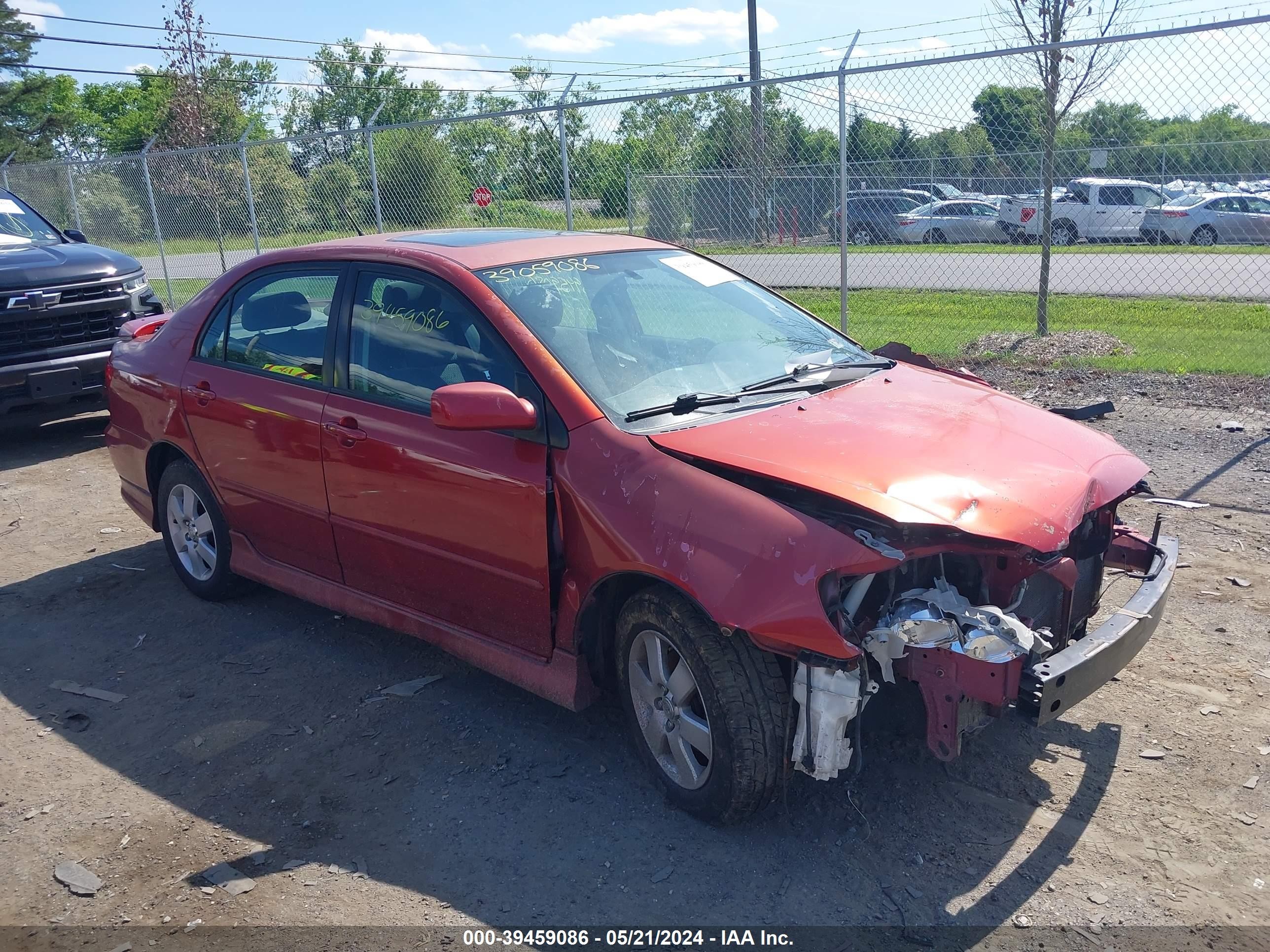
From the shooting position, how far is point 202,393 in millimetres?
4980

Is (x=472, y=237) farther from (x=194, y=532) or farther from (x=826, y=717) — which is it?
(x=826, y=717)

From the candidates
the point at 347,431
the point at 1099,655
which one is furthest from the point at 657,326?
the point at 1099,655

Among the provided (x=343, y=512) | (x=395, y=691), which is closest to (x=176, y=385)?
(x=343, y=512)

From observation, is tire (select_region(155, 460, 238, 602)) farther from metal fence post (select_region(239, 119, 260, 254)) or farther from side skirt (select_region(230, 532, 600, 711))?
metal fence post (select_region(239, 119, 260, 254))

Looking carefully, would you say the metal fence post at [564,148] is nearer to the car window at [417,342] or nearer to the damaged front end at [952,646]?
the car window at [417,342]

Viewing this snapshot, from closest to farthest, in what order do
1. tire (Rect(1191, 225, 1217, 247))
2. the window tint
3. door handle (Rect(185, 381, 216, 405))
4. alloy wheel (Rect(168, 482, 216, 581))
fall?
door handle (Rect(185, 381, 216, 405)) → the window tint → alloy wheel (Rect(168, 482, 216, 581)) → tire (Rect(1191, 225, 1217, 247))

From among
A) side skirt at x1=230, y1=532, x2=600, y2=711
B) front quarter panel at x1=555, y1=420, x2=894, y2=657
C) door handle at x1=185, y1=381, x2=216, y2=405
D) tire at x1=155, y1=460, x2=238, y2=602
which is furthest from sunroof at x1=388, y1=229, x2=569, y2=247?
tire at x1=155, y1=460, x2=238, y2=602

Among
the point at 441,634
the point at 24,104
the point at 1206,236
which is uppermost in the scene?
the point at 24,104

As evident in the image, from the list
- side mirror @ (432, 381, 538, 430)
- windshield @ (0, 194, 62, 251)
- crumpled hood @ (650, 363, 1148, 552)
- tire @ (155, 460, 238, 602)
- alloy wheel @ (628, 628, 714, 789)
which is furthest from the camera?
windshield @ (0, 194, 62, 251)

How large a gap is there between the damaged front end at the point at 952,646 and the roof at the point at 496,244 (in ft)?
6.62

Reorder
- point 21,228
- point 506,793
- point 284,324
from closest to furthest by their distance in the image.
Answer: point 506,793
point 284,324
point 21,228

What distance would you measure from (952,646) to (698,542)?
771mm

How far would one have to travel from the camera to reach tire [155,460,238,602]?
516cm

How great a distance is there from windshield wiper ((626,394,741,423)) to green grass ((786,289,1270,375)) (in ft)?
→ 21.3
